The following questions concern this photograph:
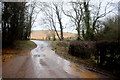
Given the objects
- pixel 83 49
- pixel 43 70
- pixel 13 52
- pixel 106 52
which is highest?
pixel 106 52

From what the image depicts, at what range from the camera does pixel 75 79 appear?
15.5ft

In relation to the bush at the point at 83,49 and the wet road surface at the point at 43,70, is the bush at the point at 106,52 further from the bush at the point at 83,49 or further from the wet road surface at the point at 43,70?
the wet road surface at the point at 43,70

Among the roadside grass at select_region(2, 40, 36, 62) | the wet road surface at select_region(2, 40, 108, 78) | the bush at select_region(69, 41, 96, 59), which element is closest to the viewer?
the wet road surface at select_region(2, 40, 108, 78)

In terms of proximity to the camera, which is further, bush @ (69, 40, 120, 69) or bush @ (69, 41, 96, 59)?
bush @ (69, 41, 96, 59)

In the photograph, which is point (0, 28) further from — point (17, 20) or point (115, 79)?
point (115, 79)

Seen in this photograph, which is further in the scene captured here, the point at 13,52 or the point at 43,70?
the point at 13,52

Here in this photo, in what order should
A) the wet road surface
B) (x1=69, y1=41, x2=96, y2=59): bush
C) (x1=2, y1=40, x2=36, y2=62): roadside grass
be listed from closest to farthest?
the wet road surface
(x1=69, y1=41, x2=96, y2=59): bush
(x1=2, y1=40, x2=36, y2=62): roadside grass

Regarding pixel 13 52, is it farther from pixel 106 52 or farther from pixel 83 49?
pixel 106 52

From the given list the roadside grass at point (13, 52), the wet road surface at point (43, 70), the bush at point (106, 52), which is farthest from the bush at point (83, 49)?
the roadside grass at point (13, 52)

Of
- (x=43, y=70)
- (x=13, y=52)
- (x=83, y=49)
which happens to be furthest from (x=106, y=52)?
(x=13, y=52)

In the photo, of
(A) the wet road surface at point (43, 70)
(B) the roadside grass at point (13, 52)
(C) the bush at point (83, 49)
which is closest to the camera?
(A) the wet road surface at point (43, 70)

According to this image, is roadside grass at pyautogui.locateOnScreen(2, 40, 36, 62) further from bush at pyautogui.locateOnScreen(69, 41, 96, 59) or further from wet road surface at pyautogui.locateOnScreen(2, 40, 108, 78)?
bush at pyautogui.locateOnScreen(69, 41, 96, 59)

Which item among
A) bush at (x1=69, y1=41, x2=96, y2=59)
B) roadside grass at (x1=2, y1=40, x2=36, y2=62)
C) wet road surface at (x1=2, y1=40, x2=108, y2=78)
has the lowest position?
wet road surface at (x1=2, y1=40, x2=108, y2=78)

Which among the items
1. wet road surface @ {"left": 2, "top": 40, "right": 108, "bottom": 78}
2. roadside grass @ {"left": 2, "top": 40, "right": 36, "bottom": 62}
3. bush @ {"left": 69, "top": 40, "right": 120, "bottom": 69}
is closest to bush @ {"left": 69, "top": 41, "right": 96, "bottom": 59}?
bush @ {"left": 69, "top": 40, "right": 120, "bottom": 69}
